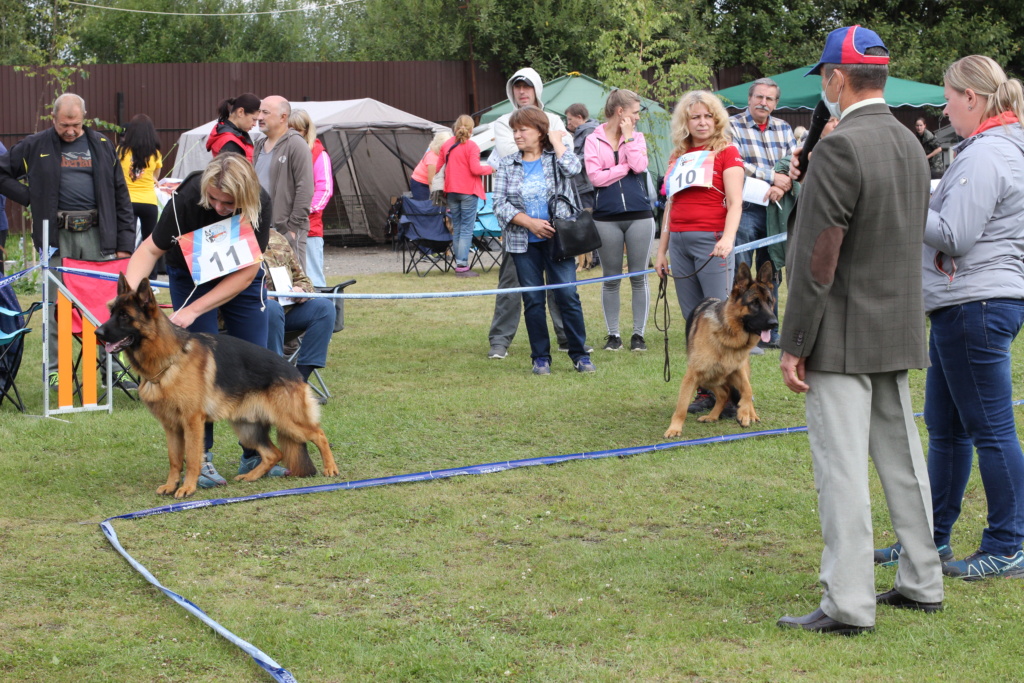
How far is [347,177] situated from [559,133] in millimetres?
11611

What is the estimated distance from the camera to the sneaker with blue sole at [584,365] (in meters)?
7.92

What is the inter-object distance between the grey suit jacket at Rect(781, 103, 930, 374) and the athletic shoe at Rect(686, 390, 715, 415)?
3.51m

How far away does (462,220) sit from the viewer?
13461 millimetres

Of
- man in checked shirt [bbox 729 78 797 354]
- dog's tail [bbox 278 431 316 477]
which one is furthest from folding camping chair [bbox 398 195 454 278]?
dog's tail [bbox 278 431 316 477]

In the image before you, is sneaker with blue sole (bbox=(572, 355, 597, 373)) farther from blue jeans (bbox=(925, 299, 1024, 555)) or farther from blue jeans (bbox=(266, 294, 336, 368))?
blue jeans (bbox=(925, 299, 1024, 555))

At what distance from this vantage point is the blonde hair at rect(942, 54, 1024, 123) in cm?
369

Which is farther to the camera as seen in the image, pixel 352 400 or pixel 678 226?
pixel 352 400

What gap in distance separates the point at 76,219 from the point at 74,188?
232 millimetres

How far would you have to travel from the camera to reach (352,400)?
7.22 m

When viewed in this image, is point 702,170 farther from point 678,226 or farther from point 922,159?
point 922,159

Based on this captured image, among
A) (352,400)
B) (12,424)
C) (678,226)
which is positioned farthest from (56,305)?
(678,226)

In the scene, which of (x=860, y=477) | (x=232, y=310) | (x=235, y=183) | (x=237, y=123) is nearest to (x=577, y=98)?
(x=237, y=123)

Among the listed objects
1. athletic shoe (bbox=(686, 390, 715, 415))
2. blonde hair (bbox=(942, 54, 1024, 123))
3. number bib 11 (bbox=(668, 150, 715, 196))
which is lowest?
athletic shoe (bbox=(686, 390, 715, 415))

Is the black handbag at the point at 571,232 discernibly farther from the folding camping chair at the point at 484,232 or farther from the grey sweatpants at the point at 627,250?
the folding camping chair at the point at 484,232
